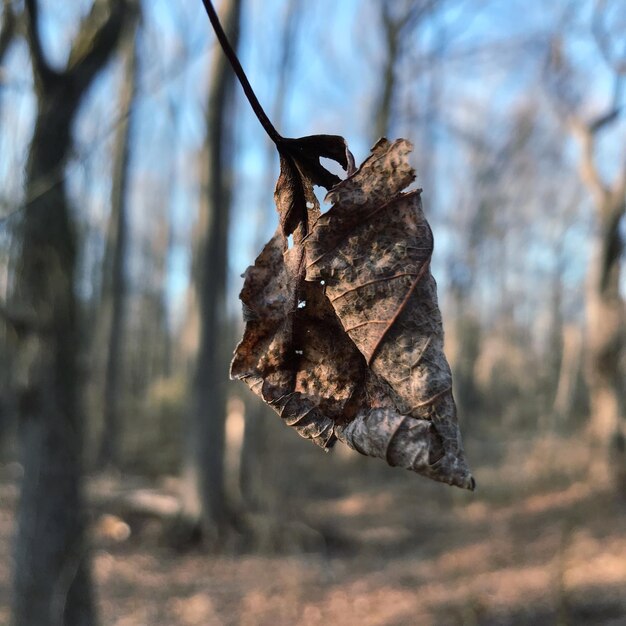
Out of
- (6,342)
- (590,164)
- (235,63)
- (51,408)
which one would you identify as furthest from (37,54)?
(590,164)

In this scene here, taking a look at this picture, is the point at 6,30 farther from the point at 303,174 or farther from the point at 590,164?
the point at 590,164

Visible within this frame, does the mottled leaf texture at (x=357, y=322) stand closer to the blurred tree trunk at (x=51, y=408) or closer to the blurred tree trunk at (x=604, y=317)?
the blurred tree trunk at (x=51, y=408)

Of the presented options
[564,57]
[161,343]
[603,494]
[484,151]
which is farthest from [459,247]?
[161,343]

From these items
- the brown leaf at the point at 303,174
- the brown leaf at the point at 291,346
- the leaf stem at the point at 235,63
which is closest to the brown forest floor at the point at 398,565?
the brown leaf at the point at 291,346

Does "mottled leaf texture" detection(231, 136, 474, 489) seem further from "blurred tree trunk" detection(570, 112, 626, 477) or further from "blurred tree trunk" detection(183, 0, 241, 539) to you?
"blurred tree trunk" detection(570, 112, 626, 477)

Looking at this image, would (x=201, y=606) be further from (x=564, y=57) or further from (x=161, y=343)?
(x=161, y=343)

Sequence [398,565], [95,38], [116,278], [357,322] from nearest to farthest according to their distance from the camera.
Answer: [357,322], [95,38], [398,565], [116,278]
